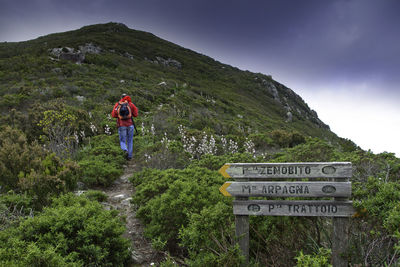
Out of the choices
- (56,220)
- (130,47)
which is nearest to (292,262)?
(56,220)

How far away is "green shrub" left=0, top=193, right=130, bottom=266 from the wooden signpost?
Result: 142 centimetres

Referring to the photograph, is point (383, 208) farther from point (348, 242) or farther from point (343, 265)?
point (343, 265)

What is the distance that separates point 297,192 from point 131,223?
2.70m

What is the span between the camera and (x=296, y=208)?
8.57 feet

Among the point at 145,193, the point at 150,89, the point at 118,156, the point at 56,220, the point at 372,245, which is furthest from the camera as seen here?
the point at 150,89

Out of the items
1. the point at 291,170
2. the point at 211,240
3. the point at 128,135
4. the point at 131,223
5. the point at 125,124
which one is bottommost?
the point at 131,223

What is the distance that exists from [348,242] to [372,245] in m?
0.24

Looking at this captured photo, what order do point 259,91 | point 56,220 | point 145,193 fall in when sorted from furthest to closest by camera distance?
1. point 259,91
2. point 145,193
3. point 56,220

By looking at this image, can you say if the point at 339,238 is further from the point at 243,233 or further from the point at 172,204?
the point at 172,204

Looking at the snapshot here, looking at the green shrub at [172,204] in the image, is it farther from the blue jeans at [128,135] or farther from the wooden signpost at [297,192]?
the blue jeans at [128,135]

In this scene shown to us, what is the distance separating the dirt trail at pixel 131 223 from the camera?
10.5 feet

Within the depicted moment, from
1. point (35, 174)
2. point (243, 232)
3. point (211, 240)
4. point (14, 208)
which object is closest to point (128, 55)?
point (35, 174)

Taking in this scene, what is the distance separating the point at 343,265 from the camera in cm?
243

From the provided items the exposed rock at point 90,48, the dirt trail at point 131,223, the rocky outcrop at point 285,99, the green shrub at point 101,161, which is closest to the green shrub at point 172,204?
the dirt trail at point 131,223
